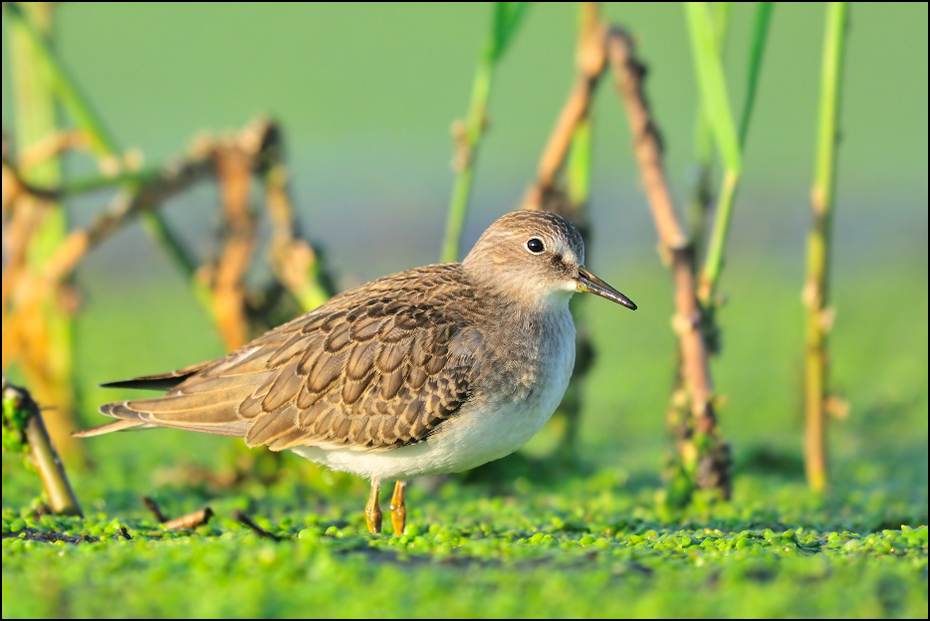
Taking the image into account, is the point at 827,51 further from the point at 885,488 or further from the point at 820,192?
the point at 885,488

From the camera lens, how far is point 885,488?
7020mm

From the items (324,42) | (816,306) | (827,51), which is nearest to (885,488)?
(816,306)

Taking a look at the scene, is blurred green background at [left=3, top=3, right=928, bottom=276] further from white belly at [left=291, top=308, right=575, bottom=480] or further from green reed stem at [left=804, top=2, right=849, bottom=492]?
white belly at [left=291, top=308, right=575, bottom=480]

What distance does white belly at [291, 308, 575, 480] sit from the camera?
4840 millimetres

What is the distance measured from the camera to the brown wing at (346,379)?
494 cm

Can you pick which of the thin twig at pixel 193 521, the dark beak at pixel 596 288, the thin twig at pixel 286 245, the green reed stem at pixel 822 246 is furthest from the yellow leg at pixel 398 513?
the green reed stem at pixel 822 246

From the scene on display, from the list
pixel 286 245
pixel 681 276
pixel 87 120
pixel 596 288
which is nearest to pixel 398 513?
pixel 596 288

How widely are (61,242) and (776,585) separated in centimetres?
562

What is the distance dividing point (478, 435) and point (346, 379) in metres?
0.71

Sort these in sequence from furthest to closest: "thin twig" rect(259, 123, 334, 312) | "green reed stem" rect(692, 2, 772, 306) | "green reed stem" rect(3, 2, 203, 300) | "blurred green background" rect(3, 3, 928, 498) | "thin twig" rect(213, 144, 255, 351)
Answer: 1. "blurred green background" rect(3, 3, 928, 498)
2. "thin twig" rect(213, 144, 255, 351)
3. "thin twig" rect(259, 123, 334, 312)
4. "green reed stem" rect(3, 2, 203, 300)
5. "green reed stem" rect(692, 2, 772, 306)

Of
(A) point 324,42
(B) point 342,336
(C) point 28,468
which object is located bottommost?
(C) point 28,468

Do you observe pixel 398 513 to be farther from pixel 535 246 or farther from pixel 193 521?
pixel 535 246

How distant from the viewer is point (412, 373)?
16.4 feet

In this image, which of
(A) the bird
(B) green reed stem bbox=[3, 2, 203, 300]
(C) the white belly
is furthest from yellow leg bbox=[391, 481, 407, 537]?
(B) green reed stem bbox=[3, 2, 203, 300]
